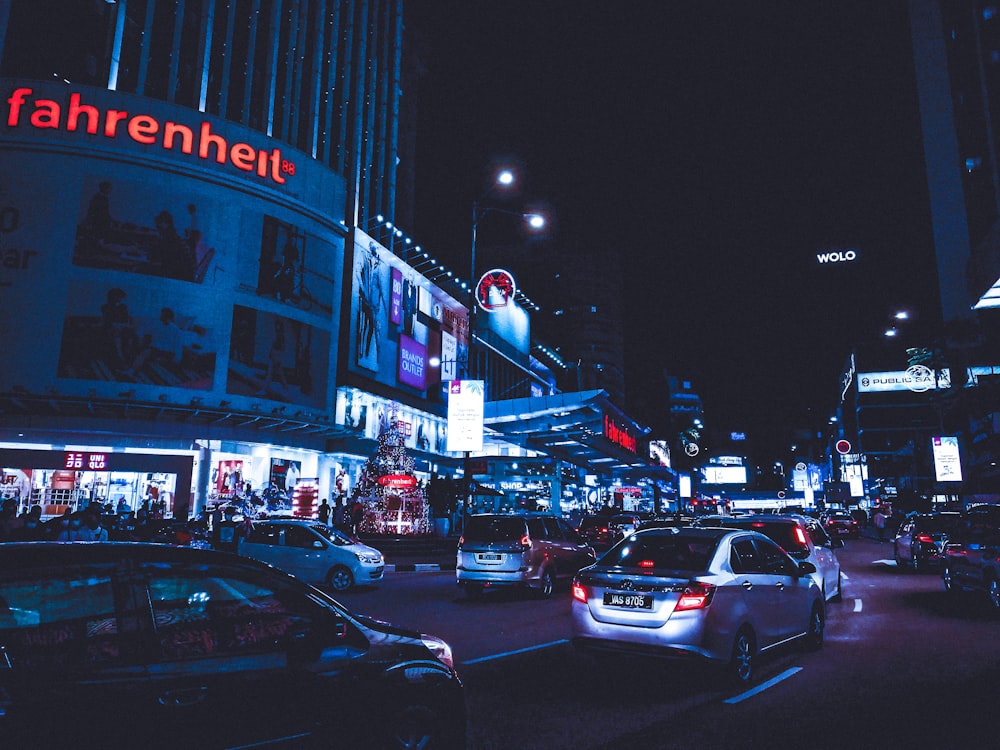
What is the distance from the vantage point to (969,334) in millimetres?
55562

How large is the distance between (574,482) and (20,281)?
46286mm

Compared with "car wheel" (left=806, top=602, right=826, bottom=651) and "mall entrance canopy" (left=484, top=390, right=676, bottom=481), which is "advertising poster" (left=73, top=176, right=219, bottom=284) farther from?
"car wheel" (left=806, top=602, right=826, bottom=651)

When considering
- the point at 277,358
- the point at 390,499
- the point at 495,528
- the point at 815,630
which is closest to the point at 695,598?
the point at 815,630

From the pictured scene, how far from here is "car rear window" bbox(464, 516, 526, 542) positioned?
15203 mm

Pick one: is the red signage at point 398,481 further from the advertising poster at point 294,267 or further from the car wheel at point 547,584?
the car wheel at point 547,584

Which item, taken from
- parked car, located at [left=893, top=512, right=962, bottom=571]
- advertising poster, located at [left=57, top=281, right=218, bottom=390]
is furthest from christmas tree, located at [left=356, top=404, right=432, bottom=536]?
parked car, located at [left=893, top=512, right=962, bottom=571]

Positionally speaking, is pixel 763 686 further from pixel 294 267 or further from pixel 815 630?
pixel 294 267

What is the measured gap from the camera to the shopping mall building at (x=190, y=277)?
1190 inches

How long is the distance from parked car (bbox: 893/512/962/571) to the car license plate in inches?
697

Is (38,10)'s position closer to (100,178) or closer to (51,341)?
(100,178)

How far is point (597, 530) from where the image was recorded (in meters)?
25.5

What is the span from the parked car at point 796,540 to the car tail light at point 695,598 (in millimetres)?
4686

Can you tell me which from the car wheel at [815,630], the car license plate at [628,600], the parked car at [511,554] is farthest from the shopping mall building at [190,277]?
the car license plate at [628,600]

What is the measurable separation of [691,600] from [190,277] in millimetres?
31290
